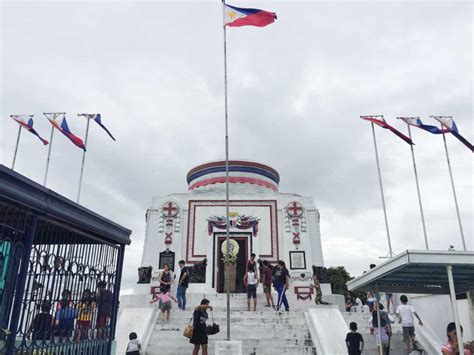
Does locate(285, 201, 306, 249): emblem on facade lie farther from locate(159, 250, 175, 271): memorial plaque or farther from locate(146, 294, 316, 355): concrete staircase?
locate(146, 294, 316, 355): concrete staircase

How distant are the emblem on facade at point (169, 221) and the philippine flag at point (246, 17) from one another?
8.53 meters

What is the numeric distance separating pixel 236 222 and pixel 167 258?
10.5 feet

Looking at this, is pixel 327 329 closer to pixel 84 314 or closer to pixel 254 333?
pixel 254 333

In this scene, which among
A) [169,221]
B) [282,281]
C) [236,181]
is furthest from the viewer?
[236,181]

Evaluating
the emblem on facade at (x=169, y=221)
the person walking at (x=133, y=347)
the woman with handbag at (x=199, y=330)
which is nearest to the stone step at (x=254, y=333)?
the person walking at (x=133, y=347)

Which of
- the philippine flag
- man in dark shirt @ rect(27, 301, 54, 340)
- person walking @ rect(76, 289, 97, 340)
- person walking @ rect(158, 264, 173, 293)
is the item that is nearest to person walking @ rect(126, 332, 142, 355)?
person walking @ rect(76, 289, 97, 340)

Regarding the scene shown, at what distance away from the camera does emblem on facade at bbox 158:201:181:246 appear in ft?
53.1

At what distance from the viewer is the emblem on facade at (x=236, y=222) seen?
645 inches

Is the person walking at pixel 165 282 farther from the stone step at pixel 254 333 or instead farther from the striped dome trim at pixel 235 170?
the striped dome trim at pixel 235 170

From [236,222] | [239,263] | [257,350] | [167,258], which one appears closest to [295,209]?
[236,222]

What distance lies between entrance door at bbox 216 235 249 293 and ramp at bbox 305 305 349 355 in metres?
5.35

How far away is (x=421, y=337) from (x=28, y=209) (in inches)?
394

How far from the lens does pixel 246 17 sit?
10.4 meters

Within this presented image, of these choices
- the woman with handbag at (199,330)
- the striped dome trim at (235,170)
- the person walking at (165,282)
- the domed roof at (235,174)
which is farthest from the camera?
the striped dome trim at (235,170)
